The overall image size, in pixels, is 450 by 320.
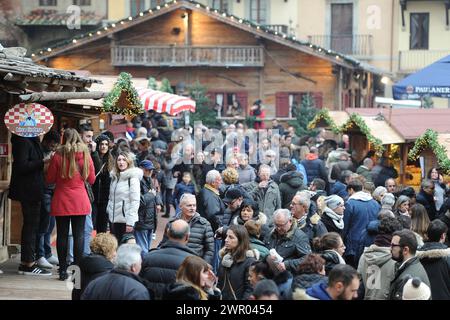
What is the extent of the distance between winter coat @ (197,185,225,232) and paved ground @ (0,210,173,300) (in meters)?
2.05

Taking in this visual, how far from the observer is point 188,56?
4138 cm

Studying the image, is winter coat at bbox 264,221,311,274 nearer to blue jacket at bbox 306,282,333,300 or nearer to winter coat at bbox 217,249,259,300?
winter coat at bbox 217,249,259,300

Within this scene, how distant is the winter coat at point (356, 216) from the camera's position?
45.2ft

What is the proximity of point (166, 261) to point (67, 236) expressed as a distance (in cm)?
350

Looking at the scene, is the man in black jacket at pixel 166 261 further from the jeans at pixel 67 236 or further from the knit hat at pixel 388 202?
the knit hat at pixel 388 202

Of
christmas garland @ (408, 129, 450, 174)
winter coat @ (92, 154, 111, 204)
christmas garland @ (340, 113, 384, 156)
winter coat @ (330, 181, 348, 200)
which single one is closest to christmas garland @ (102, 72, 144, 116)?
winter coat @ (92, 154, 111, 204)

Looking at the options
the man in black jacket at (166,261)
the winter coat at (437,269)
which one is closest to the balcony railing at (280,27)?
the winter coat at (437,269)

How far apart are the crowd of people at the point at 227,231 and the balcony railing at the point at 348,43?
29.6m

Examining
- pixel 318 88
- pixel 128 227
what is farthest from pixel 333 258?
pixel 318 88

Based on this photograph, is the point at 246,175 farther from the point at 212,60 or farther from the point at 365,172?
the point at 212,60

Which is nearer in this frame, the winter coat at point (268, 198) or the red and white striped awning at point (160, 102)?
the winter coat at point (268, 198)

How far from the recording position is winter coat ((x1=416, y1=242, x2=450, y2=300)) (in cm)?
1079

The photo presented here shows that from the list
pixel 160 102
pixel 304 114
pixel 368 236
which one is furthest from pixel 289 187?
pixel 304 114
